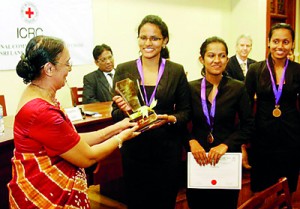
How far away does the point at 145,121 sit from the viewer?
5.57 ft

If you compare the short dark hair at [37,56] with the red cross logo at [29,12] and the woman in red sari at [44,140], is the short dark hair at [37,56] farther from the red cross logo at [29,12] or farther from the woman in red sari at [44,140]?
the red cross logo at [29,12]

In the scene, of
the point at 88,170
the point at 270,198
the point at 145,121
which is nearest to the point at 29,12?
the point at 88,170

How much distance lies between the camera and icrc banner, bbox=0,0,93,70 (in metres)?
3.99

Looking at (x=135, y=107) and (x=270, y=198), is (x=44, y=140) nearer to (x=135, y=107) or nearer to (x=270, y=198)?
(x=135, y=107)

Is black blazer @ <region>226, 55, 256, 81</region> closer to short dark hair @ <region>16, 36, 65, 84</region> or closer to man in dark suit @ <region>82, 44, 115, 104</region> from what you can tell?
man in dark suit @ <region>82, 44, 115, 104</region>

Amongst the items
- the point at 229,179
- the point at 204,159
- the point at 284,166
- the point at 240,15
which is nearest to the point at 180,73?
the point at 204,159

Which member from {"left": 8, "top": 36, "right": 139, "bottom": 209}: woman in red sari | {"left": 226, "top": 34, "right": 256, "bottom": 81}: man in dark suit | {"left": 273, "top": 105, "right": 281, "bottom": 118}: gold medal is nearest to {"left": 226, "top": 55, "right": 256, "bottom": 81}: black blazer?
{"left": 226, "top": 34, "right": 256, "bottom": 81}: man in dark suit

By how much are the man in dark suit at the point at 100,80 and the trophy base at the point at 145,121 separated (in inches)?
99.0

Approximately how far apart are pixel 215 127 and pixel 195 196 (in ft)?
1.25

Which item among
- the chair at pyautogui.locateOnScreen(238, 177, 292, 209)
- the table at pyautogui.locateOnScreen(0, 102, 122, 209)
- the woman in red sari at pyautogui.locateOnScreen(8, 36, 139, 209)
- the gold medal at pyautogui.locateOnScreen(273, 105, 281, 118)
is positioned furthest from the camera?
Result: the gold medal at pyautogui.locateOnScreen(273, 105, 281, 118)

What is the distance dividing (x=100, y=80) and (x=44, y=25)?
918mm

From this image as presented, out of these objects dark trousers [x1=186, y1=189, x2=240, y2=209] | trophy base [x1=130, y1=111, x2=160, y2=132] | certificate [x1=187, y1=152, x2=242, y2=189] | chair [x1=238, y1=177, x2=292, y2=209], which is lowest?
dark trousers [x1=186, y1=189, x2=240, y2=209]

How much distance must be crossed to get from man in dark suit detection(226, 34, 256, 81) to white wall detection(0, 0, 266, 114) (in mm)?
1542

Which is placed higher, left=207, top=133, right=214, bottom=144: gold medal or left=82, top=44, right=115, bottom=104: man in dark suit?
left=82, top=44, right=115, bottom=104: man in dark suit
